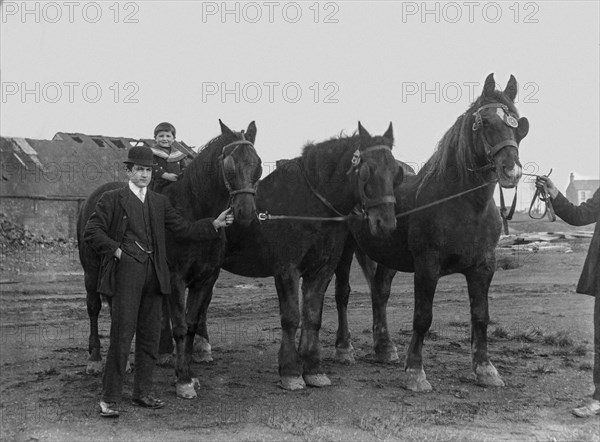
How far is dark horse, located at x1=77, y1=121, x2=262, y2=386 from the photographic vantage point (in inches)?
205

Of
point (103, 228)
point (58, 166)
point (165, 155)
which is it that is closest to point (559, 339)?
point (165, 155)

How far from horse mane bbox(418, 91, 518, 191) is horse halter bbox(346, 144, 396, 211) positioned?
0.77 m

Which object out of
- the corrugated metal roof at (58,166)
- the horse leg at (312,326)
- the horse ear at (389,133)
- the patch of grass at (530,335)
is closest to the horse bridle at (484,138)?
the horse ear at (389,133)

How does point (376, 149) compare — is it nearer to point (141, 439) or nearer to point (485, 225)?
point (485, 225)

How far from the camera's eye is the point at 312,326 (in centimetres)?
611

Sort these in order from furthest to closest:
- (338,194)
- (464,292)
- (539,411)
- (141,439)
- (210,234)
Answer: (464,292) < (338,194) < (210,234) < (539,411) < (141,439)

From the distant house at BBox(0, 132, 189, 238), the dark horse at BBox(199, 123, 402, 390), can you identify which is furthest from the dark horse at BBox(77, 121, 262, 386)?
the distant house at BBox(0, 132, 189, 238)

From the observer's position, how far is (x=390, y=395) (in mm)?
5629

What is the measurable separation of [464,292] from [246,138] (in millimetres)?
10230

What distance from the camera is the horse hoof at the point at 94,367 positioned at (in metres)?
6.46

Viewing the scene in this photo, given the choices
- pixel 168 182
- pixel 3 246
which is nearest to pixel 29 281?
pixel 3 246

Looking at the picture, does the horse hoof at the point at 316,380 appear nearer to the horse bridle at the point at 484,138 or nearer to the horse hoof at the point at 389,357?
the horse hoof at the point at 389,357

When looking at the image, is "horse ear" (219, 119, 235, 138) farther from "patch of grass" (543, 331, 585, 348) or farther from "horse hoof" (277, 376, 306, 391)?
"patch of grass" (543, 331, 585, 348)

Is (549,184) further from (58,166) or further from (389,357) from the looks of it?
(58,166)
